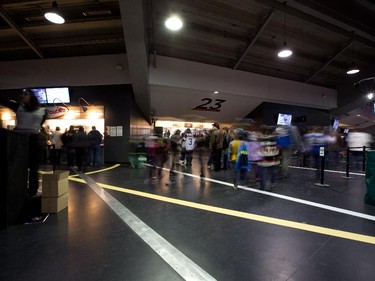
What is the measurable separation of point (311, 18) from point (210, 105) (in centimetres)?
578

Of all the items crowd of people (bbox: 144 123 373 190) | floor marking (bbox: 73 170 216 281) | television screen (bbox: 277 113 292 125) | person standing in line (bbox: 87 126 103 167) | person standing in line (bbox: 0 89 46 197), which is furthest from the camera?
television screen (bbox: 277 113 292 125)

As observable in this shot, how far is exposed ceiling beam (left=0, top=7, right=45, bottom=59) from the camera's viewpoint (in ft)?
20.4

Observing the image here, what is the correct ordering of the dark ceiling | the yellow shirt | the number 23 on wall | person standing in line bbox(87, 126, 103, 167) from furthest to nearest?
the number 23 on wall < person standing in line bbox(87, 126, 103, 167) < the dark ceiling < the yellow shirt

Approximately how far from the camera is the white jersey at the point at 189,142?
765 cm

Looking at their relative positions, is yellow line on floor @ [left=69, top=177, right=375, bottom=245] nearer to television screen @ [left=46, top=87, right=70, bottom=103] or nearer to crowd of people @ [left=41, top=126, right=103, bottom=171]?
crowd of people @ [left=41, top=126, right=103, bottom=171]

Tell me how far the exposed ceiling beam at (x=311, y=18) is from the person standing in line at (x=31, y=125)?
20.4 ft

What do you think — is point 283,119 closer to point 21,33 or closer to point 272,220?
point 272,220

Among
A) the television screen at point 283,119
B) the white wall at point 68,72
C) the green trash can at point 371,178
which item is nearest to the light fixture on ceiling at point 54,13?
the white wall at point 68,72

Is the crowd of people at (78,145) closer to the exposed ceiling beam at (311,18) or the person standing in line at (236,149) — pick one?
the person standing in line at (236,149)

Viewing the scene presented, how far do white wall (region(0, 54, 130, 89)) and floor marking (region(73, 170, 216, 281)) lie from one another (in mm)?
7008

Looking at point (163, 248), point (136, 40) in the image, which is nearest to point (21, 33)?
point (136, 40)

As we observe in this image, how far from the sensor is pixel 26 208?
2955 millimetres

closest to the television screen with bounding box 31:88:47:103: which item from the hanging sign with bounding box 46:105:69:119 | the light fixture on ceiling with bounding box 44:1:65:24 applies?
the hanging sign with bounding box 46:105:69:119

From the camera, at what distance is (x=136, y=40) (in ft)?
15.6
